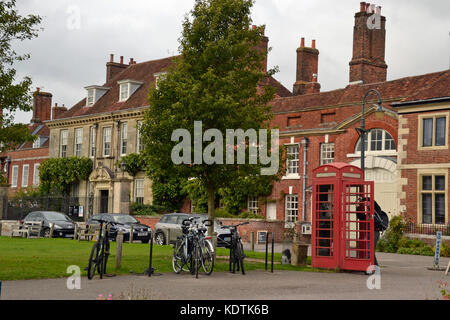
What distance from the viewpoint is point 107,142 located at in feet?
157

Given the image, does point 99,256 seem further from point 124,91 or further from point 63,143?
point 63,143

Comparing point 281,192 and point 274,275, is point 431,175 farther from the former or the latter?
point 274,275

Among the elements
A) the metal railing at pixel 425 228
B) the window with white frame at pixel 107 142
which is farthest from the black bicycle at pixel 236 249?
the window with white frame at pixel 107 142

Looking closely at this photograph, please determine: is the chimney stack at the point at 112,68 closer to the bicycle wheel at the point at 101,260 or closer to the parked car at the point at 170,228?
the parked car at the point at 170,228

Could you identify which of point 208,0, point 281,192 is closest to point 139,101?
point 281,192

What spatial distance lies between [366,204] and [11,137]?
969cm

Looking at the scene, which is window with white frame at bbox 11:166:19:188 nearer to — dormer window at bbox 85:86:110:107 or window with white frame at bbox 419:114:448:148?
dormer window at bbox 85:86:110:107

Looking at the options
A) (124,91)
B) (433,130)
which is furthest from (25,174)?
(433,130)

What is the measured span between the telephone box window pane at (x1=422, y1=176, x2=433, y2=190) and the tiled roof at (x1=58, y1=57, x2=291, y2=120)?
17202 mm

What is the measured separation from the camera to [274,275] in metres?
16.2

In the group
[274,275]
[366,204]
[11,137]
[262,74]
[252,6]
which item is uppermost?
[252,6]

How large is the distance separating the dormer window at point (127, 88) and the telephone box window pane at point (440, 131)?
84.8 feet

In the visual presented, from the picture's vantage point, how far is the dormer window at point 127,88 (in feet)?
158

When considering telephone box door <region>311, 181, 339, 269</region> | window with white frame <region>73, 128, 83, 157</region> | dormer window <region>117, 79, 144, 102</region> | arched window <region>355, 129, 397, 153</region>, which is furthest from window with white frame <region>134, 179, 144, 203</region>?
telephone box door <region>311, 181, 339, 269</region>
